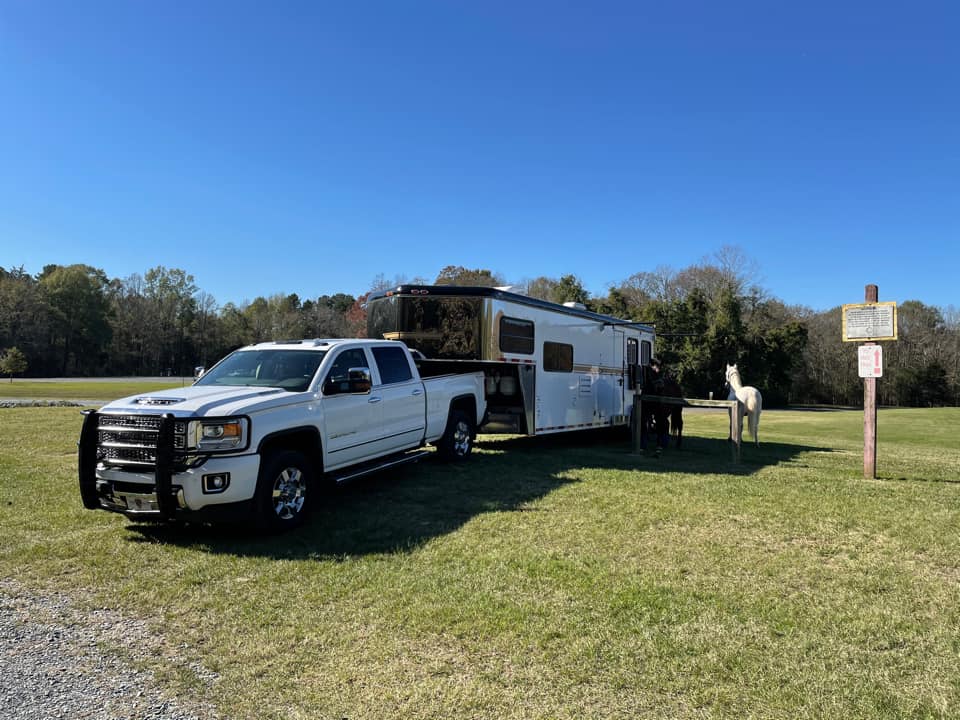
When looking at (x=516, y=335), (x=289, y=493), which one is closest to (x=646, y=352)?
(x=516, y=335)

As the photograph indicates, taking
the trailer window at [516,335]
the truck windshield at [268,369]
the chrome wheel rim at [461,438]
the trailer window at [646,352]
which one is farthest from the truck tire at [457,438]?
the trailer window at [646,352]

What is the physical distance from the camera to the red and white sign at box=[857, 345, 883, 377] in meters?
9.86

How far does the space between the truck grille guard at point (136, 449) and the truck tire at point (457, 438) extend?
4.96 metres

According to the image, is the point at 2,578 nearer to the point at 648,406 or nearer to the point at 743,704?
the point at 743,704

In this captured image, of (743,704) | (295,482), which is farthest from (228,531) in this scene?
(743,704)

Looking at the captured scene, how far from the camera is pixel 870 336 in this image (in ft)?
33.0

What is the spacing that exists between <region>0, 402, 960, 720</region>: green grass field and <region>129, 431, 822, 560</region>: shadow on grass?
0.05 metres

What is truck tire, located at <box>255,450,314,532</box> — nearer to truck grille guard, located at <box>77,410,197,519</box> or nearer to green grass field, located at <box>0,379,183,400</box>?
truck grille guard, located at <box>77,410,197,519</box>

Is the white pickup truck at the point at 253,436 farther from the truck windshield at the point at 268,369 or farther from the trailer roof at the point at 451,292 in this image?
the trailer roof at the point at 451,292

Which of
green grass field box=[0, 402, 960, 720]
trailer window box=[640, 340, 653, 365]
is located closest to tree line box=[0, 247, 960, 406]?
trailer window box=[640, 340, 653, 365]

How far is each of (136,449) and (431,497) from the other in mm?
3578

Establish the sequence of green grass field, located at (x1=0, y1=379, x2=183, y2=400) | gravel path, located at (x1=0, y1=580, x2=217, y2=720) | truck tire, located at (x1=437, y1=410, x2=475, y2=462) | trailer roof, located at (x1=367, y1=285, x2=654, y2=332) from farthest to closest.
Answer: green grass field, located at (x1=0, y1=379, x2=183, y2=400)
trailer roof, located at (x1=367, y1=285, x2=654, y2=332)
truck tire, located at (x1=437, y1=410, x2=475, y2=462)
gravel path, located at (x1=0, y1=580, x2=217, y2=720)

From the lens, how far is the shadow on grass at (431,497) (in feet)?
20.6

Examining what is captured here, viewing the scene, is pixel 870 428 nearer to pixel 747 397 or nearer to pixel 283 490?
pixel 747 397
